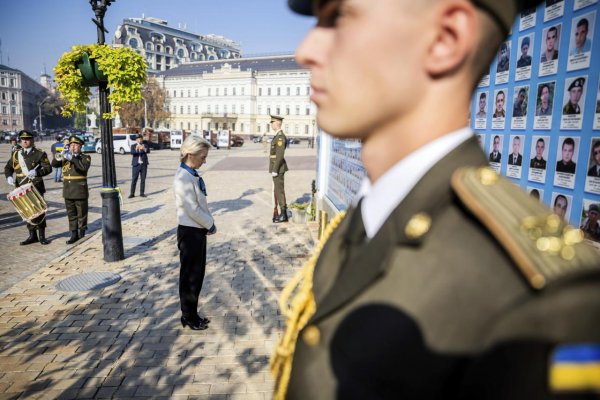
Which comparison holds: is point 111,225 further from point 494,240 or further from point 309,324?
point 494,240

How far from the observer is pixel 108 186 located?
657 centimetres

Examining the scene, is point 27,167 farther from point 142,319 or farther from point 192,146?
point 192,146

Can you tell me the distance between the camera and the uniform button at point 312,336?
3.16ft

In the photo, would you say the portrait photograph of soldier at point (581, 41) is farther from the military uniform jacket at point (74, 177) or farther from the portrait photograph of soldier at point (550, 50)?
the military uniform jacket at point (74, 177)

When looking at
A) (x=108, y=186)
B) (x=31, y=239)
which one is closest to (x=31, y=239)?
(x=31, y=239)

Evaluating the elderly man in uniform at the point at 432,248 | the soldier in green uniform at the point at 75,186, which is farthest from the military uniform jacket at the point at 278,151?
the elderly man in uniform at the point at 432,248

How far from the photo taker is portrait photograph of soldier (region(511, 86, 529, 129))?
225 cm

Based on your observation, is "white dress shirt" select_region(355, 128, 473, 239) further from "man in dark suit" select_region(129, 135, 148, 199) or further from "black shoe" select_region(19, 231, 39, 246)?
"man in dark suit" select_region(129, 135, 148, 199)

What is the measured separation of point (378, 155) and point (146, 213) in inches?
426

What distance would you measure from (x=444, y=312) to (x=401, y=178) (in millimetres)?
320

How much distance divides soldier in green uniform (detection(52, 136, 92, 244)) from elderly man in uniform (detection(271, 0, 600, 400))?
811cm

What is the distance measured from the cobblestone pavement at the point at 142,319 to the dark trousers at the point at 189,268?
318 millimetres

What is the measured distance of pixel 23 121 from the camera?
10775 centimetres

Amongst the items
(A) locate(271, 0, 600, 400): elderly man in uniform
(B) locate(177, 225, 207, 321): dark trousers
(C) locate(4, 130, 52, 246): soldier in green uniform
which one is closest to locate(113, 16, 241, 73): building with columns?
(C) locate(4, 130, 52, 246): soldier in green uniform
